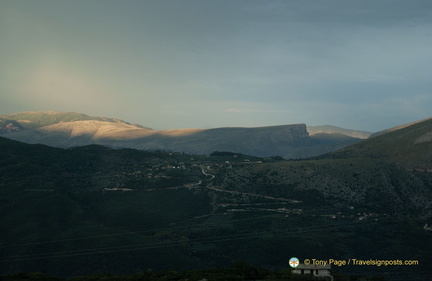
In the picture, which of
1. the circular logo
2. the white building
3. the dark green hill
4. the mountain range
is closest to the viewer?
the white building

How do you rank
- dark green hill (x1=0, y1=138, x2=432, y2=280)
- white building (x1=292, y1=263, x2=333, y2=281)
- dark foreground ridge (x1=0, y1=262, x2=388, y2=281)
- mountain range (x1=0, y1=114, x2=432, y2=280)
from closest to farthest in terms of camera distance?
1. white building (x1=292, y1=263, x2=333, y2=281)
2. dark foreground ridge (x1=0, y1=262, x2=388, y2=281)
3. mountain range (x1=0, y1=114, x2=432, y2=280)
4. dark green hill (x1=0, y1=138, x2=432, y2=280)

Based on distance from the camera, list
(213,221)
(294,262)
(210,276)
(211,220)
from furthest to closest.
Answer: (211,220)
(213,221)
(210,276)
(294,262)

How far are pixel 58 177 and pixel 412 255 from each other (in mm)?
166201

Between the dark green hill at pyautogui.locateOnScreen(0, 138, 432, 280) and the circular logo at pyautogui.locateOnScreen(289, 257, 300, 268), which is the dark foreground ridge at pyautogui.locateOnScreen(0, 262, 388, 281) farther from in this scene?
the dark green hill at pyautogui.locateOnScreen(0, 138, 432, 280)

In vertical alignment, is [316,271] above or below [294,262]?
below

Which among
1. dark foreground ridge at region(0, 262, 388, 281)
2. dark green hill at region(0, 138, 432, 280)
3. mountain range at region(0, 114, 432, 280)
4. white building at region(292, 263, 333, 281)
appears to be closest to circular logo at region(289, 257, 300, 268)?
white building at region(292, 263, 333, 281)

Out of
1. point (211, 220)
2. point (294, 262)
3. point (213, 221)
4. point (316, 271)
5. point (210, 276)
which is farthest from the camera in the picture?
point (211, 220)

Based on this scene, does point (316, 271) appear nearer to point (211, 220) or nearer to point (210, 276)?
point (210, 276)

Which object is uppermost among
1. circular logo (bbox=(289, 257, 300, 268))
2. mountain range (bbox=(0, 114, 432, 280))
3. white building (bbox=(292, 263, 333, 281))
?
circular logo (bbox=(289, 257, 300, 268))

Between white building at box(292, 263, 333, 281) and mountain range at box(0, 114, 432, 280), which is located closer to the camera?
white building at box(292, 263, 333, 281)

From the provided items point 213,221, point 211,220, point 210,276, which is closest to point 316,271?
point 210,276

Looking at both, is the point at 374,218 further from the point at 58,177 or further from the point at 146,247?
the point at 58,177

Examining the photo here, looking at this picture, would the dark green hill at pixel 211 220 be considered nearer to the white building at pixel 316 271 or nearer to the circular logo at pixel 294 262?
the white building at pixel 316 271

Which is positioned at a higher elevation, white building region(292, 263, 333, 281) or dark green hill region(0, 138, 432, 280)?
white building region(292, 263, 333, 281)
